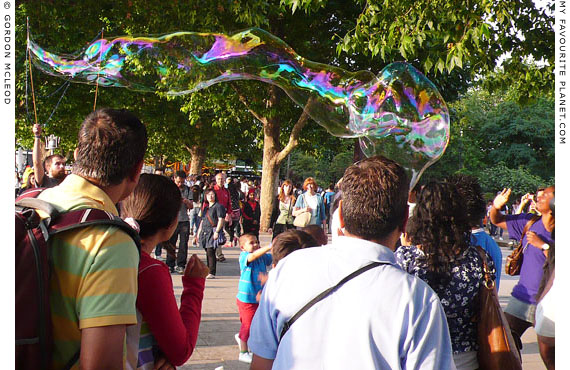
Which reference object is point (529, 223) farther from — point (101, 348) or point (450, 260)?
point (101, 348)

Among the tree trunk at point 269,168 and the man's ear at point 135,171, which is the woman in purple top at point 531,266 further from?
the tree trunk at point 269,168

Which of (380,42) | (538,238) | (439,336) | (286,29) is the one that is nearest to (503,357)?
(439,336)

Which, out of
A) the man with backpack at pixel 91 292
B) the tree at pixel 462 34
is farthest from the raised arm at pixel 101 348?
the tree at pixel 462 34

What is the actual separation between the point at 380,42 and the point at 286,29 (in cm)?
904

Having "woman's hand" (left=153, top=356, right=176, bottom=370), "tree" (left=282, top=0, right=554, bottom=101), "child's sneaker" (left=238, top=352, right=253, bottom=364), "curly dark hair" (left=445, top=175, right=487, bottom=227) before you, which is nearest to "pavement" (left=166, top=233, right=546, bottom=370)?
"child's sneaker" (left=238, top=352, right=253, bottom=364)

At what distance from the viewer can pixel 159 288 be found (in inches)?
84.5

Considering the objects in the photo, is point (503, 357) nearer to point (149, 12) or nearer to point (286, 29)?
point (149, 12)

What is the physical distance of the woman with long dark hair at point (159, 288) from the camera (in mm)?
2133

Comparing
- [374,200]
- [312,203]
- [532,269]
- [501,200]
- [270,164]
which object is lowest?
[312,203]

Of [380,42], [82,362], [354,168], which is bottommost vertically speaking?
[82,362]

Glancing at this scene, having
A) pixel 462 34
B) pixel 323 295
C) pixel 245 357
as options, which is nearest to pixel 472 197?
pixel 323 295

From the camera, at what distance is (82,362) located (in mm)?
1673

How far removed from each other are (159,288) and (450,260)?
152 centimetres

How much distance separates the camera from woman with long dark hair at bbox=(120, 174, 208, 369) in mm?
2133
